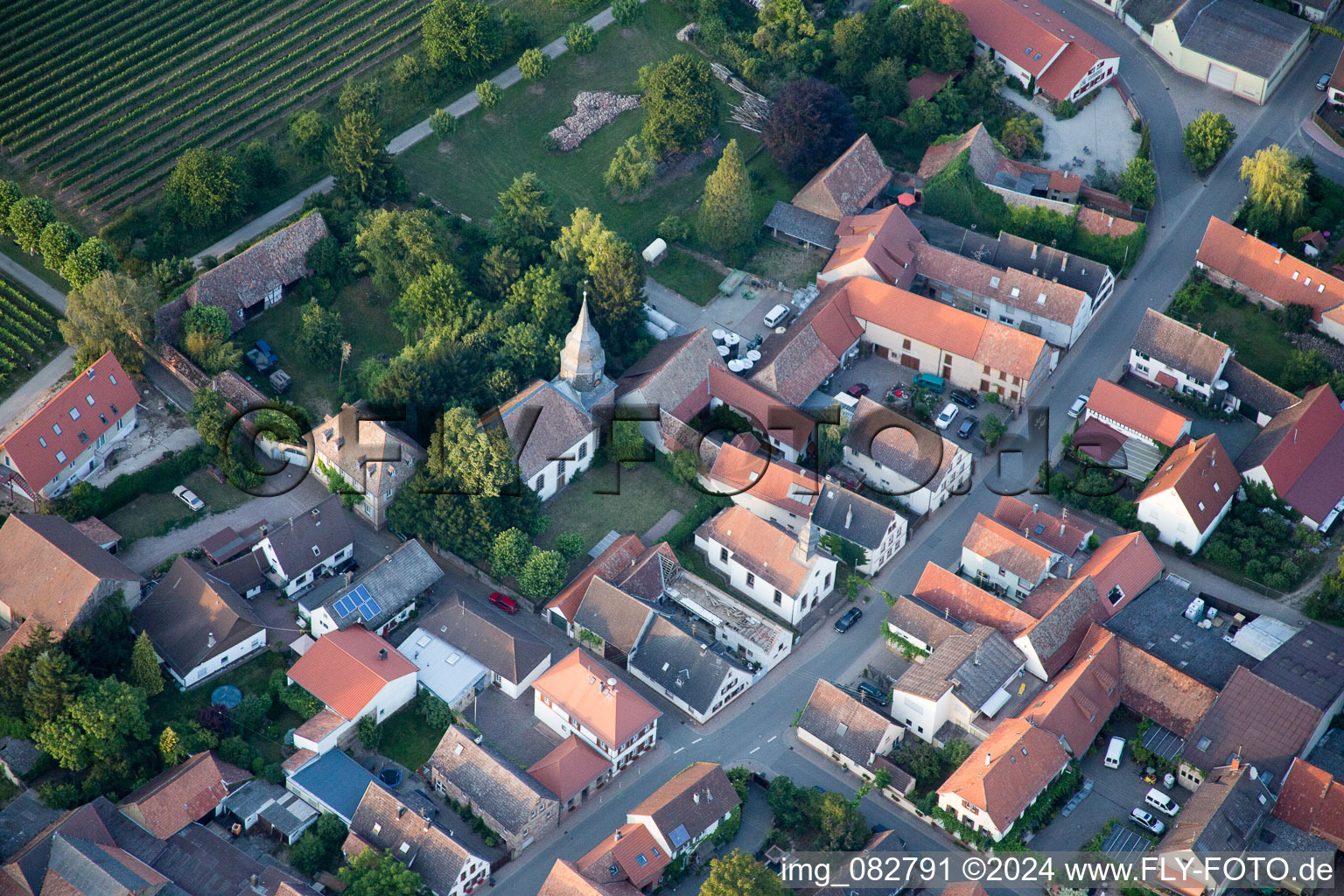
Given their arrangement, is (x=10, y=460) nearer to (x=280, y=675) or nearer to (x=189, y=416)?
(x=189, y=416)

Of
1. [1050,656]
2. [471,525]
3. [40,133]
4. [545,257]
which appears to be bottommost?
[1050,656]

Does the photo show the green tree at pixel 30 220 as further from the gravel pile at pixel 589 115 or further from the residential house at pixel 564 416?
the gravel pile at pixel 589 115

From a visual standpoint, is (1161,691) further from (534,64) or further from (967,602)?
(534,64)

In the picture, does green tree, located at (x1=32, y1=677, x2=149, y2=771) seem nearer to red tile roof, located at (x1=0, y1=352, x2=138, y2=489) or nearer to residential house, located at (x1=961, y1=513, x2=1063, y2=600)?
red tile roof, located at (x1=0, y1=352, x2=138, y2=489)

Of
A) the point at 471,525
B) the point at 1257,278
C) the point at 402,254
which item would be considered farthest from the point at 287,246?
the point at 1257,278

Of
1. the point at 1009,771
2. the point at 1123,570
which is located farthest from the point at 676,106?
the point at 1009,771

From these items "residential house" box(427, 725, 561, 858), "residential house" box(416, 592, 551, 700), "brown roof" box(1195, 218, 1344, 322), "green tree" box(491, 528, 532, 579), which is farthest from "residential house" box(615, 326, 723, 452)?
"brown roof" box(1195, 218, 1344, 322)

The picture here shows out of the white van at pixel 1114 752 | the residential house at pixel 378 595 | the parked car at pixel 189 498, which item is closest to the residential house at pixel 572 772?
the residential house at pixel 378 595
